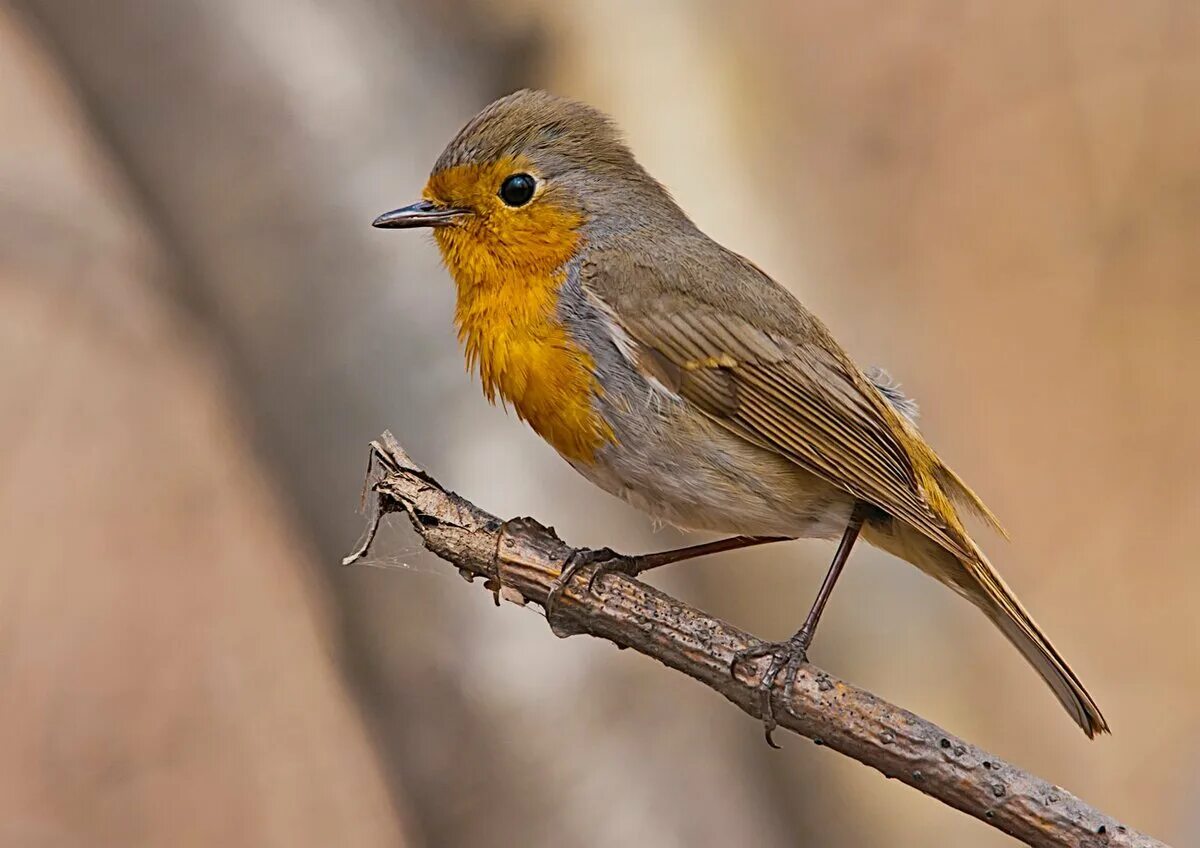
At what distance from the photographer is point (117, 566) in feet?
13.9

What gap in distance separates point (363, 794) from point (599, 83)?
1886mm

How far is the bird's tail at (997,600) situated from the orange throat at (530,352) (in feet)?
1.82

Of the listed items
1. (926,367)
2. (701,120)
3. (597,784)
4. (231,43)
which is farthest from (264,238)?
(926,367)

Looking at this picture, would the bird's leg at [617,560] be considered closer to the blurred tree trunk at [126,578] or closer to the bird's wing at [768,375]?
the bird's wing at [768,375]

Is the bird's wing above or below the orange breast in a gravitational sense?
above

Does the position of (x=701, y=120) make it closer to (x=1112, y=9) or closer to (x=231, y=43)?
(x=231, y=43)

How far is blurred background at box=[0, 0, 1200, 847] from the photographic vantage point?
292 cm

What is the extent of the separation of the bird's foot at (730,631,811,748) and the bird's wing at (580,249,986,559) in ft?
0.98

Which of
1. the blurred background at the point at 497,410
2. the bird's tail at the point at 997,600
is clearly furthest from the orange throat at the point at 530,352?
the bird's tail at the point at 997,600

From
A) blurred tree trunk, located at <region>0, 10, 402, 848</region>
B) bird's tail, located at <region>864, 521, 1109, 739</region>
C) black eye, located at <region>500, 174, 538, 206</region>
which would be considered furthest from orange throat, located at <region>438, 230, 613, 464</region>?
blurred tree trunk, located at <region>0, 10, 402, 848</region>

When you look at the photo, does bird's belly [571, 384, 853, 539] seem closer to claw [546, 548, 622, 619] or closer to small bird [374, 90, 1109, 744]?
small bird [374, 90, 1109, 744]

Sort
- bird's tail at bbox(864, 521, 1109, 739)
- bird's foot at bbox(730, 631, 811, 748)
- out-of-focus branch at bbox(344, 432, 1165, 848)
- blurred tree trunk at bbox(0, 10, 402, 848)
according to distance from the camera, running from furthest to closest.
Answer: blurred tree trunk at bbox(0, 10, 402, 848) < bird's tail at bbox(864, 521, 1109, 739) < bird's foot at bbox(730, 631, 811, 748) < out-of-focus branch at bbox(344, 432, 1165, 848)

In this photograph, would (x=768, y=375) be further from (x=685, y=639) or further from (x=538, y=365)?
(x=685, y=639)

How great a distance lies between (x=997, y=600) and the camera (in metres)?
2.27
